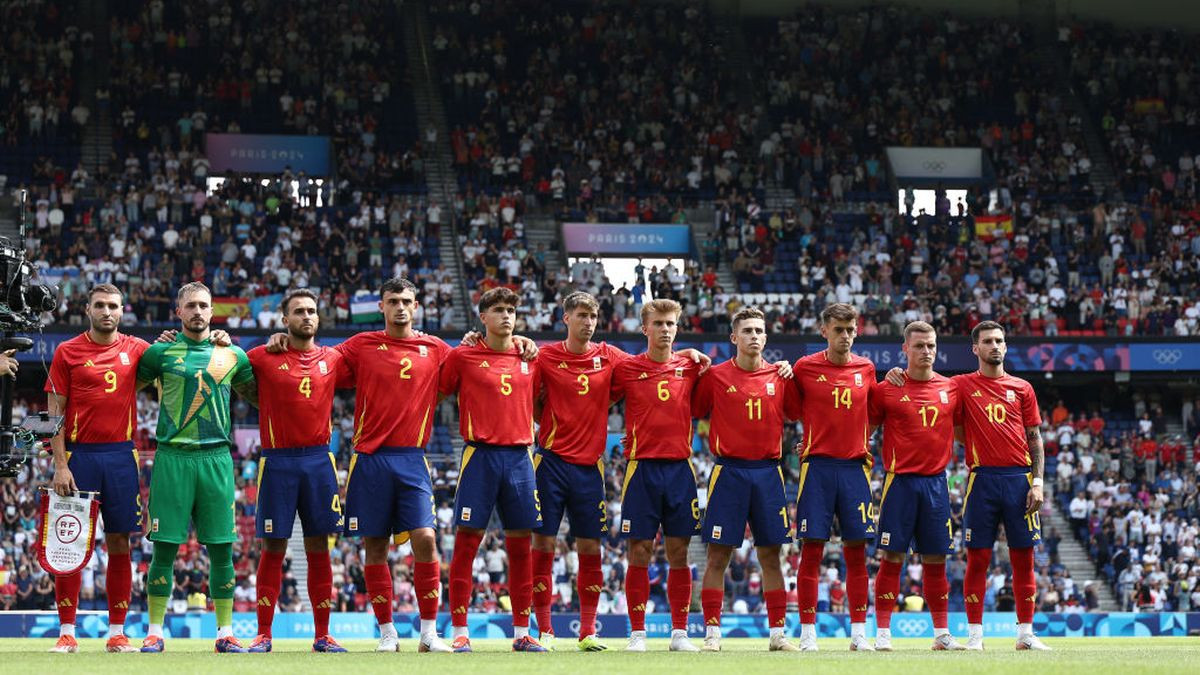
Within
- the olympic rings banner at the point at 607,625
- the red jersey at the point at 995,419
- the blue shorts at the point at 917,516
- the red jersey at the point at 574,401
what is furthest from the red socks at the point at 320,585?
the olympic rings banner at the point at 607,625

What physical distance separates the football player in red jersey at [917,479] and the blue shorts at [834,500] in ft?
1.51

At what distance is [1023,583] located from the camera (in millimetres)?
14305

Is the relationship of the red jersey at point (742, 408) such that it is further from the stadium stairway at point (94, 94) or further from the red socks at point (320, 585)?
the stadium stairway at point (94, 94)

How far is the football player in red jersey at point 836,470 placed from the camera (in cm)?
1362

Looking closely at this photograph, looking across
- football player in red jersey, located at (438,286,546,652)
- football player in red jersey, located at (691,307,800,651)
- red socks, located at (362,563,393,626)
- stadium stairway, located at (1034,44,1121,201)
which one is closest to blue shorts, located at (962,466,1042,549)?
football player in red jersey, located at (691,307,800,651)

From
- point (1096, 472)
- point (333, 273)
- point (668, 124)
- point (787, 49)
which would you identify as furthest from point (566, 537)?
point (787, 49)

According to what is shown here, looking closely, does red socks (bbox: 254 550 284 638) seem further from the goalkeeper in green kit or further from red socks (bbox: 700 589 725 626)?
red socks (bbox: 700 589 725 626)

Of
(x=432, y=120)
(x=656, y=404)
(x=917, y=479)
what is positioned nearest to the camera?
(x=656, y=404)

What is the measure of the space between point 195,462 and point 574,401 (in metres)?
2.92

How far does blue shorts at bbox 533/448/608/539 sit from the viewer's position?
13102 millimetres

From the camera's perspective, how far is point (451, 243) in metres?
38.2

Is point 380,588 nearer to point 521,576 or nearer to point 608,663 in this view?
point 521,576

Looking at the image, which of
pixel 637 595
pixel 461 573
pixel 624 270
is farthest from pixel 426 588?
pixel 624 270

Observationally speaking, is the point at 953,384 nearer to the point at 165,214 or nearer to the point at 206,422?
the point at 206,422
